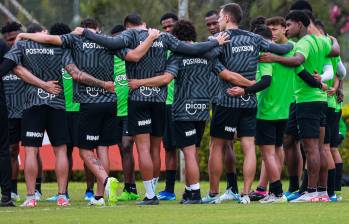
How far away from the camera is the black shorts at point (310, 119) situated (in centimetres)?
1681

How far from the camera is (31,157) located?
16.6 m

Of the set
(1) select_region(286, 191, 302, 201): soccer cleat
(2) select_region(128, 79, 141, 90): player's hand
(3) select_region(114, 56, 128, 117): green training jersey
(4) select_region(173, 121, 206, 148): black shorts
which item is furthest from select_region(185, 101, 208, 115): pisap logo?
(3) select_region(114, 56, 128, 117): green training jersey

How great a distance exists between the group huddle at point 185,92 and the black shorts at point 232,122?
0.01 metres

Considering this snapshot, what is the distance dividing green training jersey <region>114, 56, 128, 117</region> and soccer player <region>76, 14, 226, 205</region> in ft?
8.10

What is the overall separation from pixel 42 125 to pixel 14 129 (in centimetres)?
193

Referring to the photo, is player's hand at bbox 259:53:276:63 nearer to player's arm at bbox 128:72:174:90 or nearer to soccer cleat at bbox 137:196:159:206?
player's arm at bbox 128:72:174:90

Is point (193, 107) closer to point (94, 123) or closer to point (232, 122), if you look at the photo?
point (232, 122)

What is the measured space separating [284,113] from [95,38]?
2899 mm

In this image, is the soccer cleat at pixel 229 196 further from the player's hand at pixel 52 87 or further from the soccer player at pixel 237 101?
the player's hand at pixel 52 87

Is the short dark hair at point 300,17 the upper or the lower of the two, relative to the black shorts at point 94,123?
upper

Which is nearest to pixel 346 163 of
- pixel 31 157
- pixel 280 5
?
pixel 280 5

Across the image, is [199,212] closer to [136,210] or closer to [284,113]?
[136,210]

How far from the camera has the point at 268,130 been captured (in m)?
17.1

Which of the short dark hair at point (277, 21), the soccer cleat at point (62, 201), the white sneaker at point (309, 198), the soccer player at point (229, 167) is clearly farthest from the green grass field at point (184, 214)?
the short dark hair at point (277, 21)
